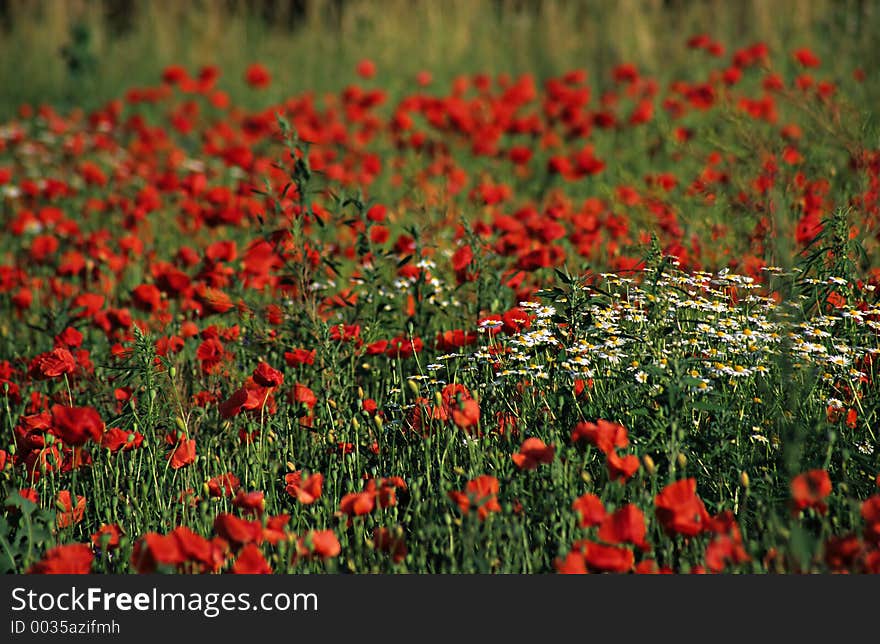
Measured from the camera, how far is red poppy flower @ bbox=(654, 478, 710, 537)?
6.21 feet

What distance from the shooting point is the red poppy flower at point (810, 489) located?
1.88 m

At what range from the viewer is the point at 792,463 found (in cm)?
190

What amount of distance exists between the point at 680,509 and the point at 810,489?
273mm

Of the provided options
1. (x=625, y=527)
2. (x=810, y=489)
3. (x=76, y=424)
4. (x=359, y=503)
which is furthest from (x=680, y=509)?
(x=76, y=424)

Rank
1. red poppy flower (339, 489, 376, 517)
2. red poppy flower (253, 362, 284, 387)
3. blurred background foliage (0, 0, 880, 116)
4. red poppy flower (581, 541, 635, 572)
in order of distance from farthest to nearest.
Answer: blurred background foliage (0, 0, 880, 116)
red poppy flower (253, 362, 284, 387)
red poppy flower (339, 489, 376, 517)
red poppy flower (581, 541, 635, 572)

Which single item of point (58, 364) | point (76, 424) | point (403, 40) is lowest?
point (76, 424)

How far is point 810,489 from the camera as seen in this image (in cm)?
197

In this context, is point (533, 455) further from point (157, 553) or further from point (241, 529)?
point (157, 553)

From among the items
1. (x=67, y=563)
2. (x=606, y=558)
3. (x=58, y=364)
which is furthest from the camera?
(x=58, y=364)

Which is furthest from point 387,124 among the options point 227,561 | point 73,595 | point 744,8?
point 73,595

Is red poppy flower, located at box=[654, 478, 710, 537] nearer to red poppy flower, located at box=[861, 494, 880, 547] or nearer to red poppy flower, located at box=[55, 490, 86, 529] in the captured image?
red poppy flower, located at box=[861, 494, 880, 547]

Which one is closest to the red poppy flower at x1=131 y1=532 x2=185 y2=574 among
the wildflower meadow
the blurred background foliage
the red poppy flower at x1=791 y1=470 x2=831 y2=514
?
the wildflower meadow

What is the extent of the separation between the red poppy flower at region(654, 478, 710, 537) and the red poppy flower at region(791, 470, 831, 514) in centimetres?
18

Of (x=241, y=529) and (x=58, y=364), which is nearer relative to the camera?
(x=241, y=529)
